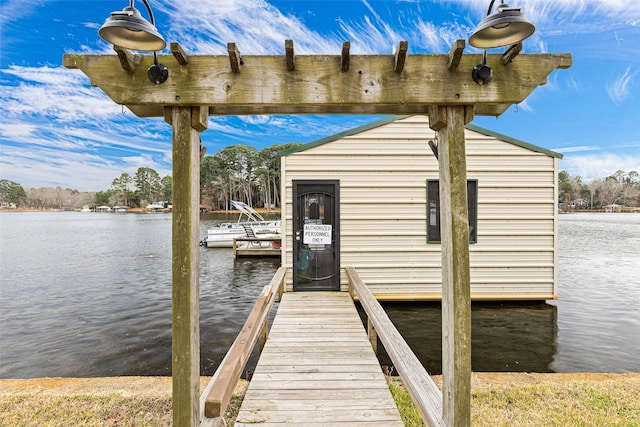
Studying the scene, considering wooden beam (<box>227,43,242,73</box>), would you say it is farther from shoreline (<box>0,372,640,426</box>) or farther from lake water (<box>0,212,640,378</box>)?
lake water (<box>0,212,640,378</box>)

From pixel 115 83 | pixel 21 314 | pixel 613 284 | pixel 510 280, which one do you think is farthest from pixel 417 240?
pixel 21 314

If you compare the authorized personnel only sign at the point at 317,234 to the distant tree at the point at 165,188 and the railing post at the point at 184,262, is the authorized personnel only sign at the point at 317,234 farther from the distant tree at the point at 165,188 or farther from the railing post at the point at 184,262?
the distant tree at the point at 165,188

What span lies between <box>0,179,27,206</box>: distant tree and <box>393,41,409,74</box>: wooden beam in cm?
10737

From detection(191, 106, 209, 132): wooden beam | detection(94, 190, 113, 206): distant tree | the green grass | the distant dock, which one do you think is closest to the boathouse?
the green grass

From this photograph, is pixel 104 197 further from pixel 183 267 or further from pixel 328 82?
pixel 328 82

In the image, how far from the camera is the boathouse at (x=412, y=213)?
615cm

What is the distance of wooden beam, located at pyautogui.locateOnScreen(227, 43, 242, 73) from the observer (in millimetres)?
1711

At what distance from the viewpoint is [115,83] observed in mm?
1828

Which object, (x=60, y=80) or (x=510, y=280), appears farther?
(x=60, y=80)

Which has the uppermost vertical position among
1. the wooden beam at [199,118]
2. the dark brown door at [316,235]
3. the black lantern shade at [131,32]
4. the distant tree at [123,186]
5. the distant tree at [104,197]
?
the distant tree at [123,186]

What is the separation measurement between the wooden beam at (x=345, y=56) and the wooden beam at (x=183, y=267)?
902mm

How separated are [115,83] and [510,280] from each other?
22.3 feet

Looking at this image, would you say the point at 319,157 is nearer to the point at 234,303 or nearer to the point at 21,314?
the point at 234,303

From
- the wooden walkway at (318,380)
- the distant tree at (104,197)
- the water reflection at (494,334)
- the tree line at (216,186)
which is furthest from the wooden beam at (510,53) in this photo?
the distant tree at (104,197)
